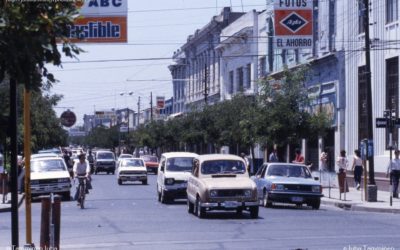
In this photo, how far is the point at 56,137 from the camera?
57.9m

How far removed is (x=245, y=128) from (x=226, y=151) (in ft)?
86.4

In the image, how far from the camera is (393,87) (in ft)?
131

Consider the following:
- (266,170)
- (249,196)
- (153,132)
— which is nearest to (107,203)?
(266,170)

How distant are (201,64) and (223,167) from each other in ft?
194

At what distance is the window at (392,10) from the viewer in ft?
129

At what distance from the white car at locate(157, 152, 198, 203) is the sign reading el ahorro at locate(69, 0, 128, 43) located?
15.3 m

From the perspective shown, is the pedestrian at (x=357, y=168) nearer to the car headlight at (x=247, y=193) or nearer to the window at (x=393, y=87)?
the window at (x=393, y=87)

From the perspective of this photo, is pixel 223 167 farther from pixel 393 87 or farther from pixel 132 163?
pixel 132 163

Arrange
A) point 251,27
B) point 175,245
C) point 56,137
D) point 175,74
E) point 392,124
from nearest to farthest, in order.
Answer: point 175,245, point 392,124, point 56,137, point 251,27, point 175,74

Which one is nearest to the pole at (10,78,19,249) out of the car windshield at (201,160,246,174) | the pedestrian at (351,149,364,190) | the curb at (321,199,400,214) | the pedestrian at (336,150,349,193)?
the car windshield at (201,160,246,174)

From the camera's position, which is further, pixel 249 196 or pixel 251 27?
pixel 251 27

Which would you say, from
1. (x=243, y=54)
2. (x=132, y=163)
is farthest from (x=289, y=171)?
(x=243, y=54)

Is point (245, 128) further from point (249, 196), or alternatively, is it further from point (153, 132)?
point (153, 132)

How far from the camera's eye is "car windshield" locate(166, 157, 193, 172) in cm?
3322
